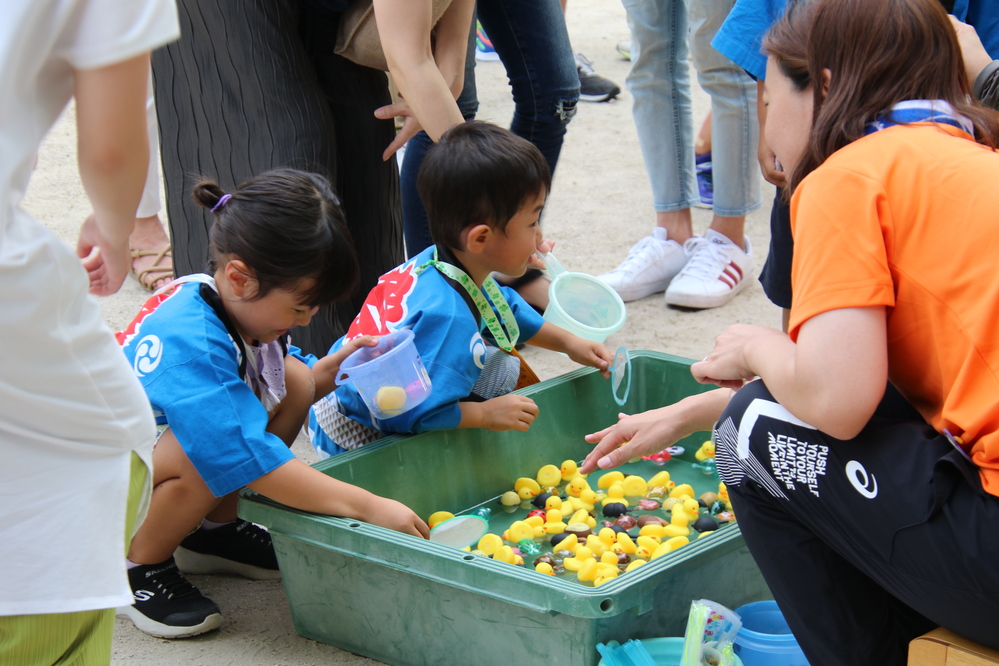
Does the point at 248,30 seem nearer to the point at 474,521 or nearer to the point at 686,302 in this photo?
the point at 474,521

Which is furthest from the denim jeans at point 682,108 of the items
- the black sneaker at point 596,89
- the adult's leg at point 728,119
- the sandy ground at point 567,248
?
the black sneaker at point 596,89

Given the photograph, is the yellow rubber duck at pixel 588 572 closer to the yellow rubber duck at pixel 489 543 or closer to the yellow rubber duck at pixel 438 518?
the yellow rubber duck at pixel 489 543

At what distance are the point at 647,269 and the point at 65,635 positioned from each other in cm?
232

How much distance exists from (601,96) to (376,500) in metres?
4.23

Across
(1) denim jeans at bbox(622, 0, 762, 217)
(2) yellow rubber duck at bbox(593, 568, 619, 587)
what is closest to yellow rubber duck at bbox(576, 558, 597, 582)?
(2) yellow rubber duck at bbox(593, 568, 619, 587)

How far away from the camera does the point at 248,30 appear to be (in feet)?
6.34

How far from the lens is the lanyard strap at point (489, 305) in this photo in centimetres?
182

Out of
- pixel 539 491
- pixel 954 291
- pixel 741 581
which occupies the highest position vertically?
pixel 954 291

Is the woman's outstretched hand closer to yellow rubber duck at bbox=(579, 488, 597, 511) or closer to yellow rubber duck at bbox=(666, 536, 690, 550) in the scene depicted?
yellow rubber duck at bbox=(666, 536, 690, 550)

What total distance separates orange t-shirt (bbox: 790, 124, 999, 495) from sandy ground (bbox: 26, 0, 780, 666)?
37.6 inches

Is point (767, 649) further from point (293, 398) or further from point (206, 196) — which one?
point (206, 196)

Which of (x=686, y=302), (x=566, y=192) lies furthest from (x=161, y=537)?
(x=566, y=192)

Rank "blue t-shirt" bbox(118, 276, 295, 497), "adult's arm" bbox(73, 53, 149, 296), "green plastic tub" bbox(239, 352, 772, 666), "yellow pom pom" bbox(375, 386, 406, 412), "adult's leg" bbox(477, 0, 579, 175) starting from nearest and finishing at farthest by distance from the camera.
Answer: "adult's arm" bbox(73, 53, 149, 296) < "green plastic tub" bbox(239, 352, 772, 666) < "blue t-shirt" bbox(118, 276, 295, 497) < "yellow pom pom" bbox(375, 386, 406, 412) < "adult's leg" bbox(477, 0, 579, 175)

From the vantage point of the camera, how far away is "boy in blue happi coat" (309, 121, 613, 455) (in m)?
1.74
